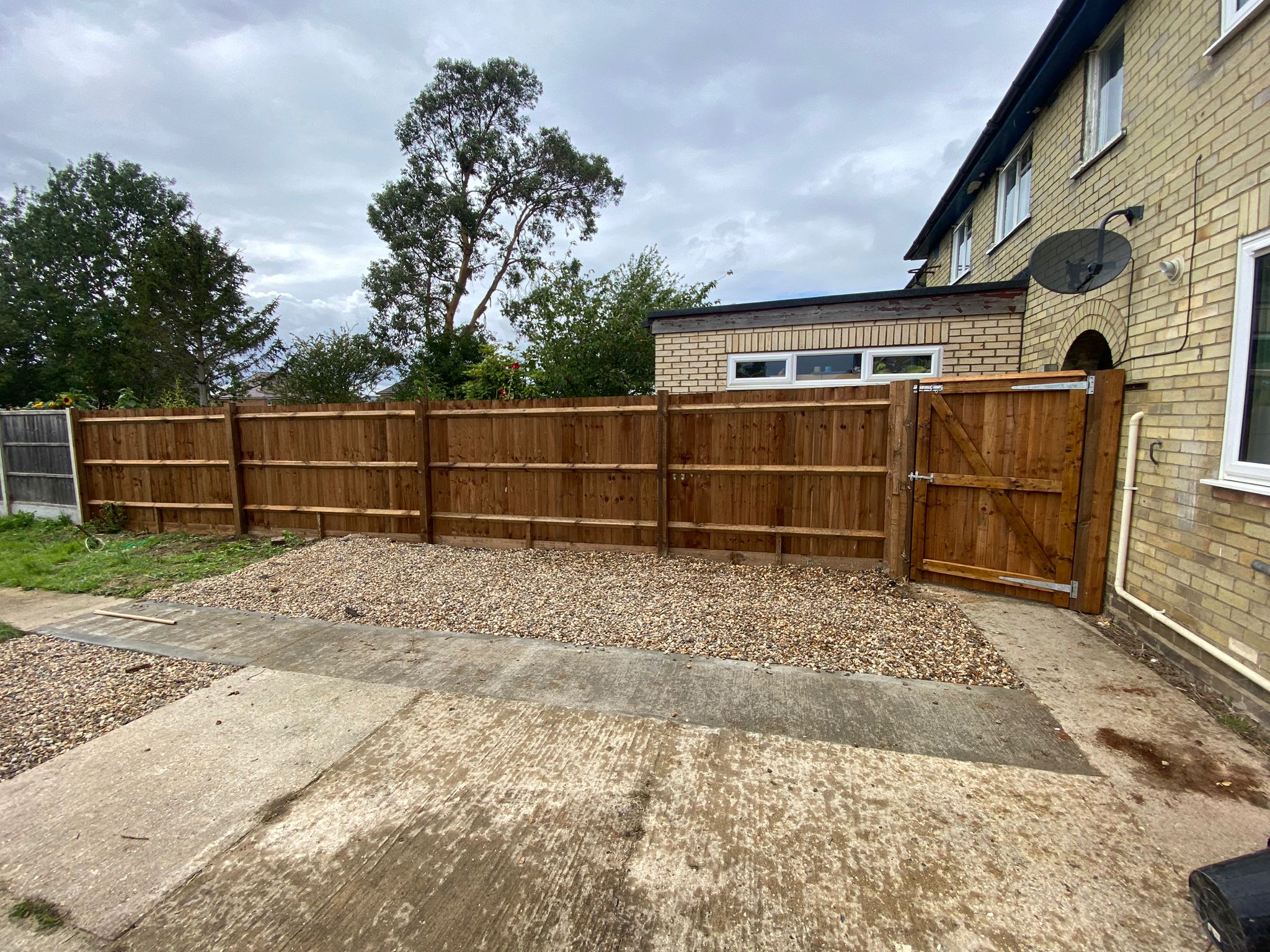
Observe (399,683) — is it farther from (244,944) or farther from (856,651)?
(856,651)

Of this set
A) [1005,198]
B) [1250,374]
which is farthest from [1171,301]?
[1005,198]

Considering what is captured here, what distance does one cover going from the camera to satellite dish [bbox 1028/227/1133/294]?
4326 mm

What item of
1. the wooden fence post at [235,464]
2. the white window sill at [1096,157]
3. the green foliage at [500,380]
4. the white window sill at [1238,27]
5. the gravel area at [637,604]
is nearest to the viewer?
the white window sill at [1238,27]

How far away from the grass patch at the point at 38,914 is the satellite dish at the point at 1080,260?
672cm

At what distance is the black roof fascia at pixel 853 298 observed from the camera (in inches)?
247

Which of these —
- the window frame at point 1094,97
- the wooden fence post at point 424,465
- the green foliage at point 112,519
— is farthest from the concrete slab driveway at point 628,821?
the green foliage at point 112,519

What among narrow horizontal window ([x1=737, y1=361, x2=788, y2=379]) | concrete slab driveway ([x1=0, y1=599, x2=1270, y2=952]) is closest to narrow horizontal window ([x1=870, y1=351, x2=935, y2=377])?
narrow horizontal window ([x1=737, y1=361, x2=788, y2=379])

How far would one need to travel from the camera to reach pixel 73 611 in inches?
195

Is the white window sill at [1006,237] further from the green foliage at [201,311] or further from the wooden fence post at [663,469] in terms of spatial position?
the green foliage at [201,311]

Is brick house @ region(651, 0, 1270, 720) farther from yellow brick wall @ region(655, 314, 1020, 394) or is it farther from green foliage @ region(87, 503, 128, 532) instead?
green foliage @ region(87, 503, 128, 532)

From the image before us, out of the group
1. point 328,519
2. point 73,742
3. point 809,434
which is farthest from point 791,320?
point 73,742

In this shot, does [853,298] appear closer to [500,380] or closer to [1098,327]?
[1098,327]

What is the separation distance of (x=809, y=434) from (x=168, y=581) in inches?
267

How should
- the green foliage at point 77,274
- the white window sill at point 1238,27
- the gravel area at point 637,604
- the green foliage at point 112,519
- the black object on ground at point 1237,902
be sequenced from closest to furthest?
the black object on ground at point 1237,902 < the white window sill at point 1238,27 < the gravel area at point 637,604 < the green foliage at point 112,519 < the green foliage at point 77,274
